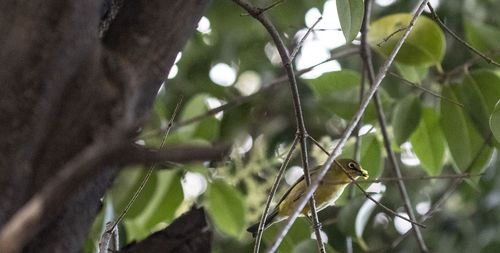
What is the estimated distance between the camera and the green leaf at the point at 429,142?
2.14m

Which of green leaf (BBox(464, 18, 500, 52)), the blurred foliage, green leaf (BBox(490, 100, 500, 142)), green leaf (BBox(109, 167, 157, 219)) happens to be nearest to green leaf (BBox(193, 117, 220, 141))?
the blurred foliage

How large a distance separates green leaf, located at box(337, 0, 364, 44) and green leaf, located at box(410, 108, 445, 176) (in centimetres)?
62

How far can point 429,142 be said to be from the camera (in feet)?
7.11

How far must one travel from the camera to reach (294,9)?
9.75 ft

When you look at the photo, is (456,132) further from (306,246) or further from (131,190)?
(131,190)

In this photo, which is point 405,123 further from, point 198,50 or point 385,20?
point 198,50

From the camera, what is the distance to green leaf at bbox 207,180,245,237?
2150 mm

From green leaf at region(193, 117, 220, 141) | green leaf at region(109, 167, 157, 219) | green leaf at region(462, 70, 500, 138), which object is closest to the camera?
green leaf at region(109, 167, 157, 219)

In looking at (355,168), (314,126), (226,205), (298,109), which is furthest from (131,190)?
(314,126)

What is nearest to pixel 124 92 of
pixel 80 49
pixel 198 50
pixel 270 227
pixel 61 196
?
pixel 80 49

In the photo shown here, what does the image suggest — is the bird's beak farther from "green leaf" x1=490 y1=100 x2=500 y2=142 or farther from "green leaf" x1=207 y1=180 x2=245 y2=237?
"green leaf" x1=490 y1=100 x2=500 y2=142

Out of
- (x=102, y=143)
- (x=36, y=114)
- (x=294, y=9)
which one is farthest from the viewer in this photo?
(x=294, y=9)

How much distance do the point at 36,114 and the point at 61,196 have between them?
0.21 metres

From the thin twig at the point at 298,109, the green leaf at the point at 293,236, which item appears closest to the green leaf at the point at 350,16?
the thin twig at the point at 298,109
